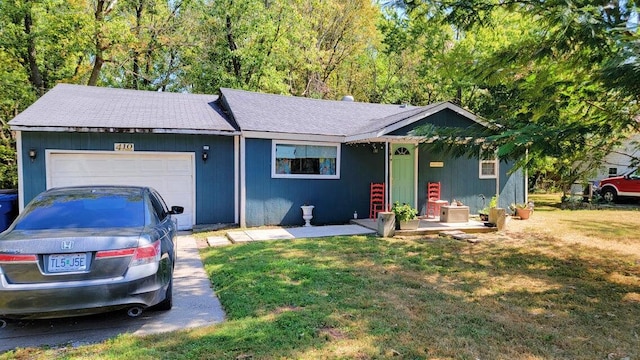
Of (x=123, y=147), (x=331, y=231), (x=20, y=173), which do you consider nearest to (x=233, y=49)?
(x=123, y=147)

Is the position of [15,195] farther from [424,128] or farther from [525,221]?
[525,221]

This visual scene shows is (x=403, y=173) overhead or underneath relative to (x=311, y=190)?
overhead

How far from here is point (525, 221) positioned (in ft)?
36.2

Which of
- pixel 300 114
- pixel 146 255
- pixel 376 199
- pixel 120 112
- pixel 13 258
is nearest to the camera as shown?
pixel 13 258

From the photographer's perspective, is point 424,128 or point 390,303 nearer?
point 390,303

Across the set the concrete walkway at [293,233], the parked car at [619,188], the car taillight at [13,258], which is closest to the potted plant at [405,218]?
the concrete walkway at [293,233]

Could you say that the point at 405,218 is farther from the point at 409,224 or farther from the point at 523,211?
the point at 523,211

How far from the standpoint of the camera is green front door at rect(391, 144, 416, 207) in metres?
10.9

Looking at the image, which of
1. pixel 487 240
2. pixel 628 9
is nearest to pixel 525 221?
pixel 487 240

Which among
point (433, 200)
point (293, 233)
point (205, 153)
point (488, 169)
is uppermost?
point (205, 153)

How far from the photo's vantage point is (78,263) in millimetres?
3332

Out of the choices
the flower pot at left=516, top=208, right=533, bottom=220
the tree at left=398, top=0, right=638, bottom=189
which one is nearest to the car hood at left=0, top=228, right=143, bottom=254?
the tree at left=398, top=0, right=638, bottom=189

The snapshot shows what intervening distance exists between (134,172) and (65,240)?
6181 millimetres

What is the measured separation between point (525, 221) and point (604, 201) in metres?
8.77
